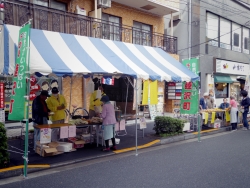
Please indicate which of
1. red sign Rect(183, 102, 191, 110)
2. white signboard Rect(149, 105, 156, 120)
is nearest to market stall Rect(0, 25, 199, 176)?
red sign Rect(183, 102, 191, 110)

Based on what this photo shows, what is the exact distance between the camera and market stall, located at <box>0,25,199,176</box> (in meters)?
6.10

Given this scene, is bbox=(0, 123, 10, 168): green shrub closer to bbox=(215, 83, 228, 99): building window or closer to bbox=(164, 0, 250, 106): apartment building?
bbox=(164, 0, 250, 106): apartment building

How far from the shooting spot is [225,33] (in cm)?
1970

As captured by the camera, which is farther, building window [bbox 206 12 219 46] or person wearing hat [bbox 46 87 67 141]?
building window [bbox 206 12 219 46]

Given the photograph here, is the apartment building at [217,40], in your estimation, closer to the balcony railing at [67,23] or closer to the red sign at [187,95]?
the balcony railing at [67,23]

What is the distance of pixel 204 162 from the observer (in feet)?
21.7

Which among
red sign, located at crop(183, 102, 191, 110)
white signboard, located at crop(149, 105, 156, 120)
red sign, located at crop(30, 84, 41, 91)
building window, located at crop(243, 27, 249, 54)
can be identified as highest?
building window, located at crop(243, 27, 249, 54)

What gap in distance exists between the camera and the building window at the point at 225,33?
19328 mm

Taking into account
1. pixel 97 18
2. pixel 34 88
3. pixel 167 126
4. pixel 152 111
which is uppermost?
pixel 97 18

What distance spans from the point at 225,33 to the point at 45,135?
57.7 ft

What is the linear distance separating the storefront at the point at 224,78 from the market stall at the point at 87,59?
9425 millimetres

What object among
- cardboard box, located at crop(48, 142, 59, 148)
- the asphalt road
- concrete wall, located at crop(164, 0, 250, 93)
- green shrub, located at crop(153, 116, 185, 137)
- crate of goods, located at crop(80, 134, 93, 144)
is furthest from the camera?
concrete wall, located at crop(164, 0, 250, 93)

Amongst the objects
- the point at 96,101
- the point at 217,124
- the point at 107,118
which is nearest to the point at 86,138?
the point at 107,118

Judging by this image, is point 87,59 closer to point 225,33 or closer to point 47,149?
point 47,149
